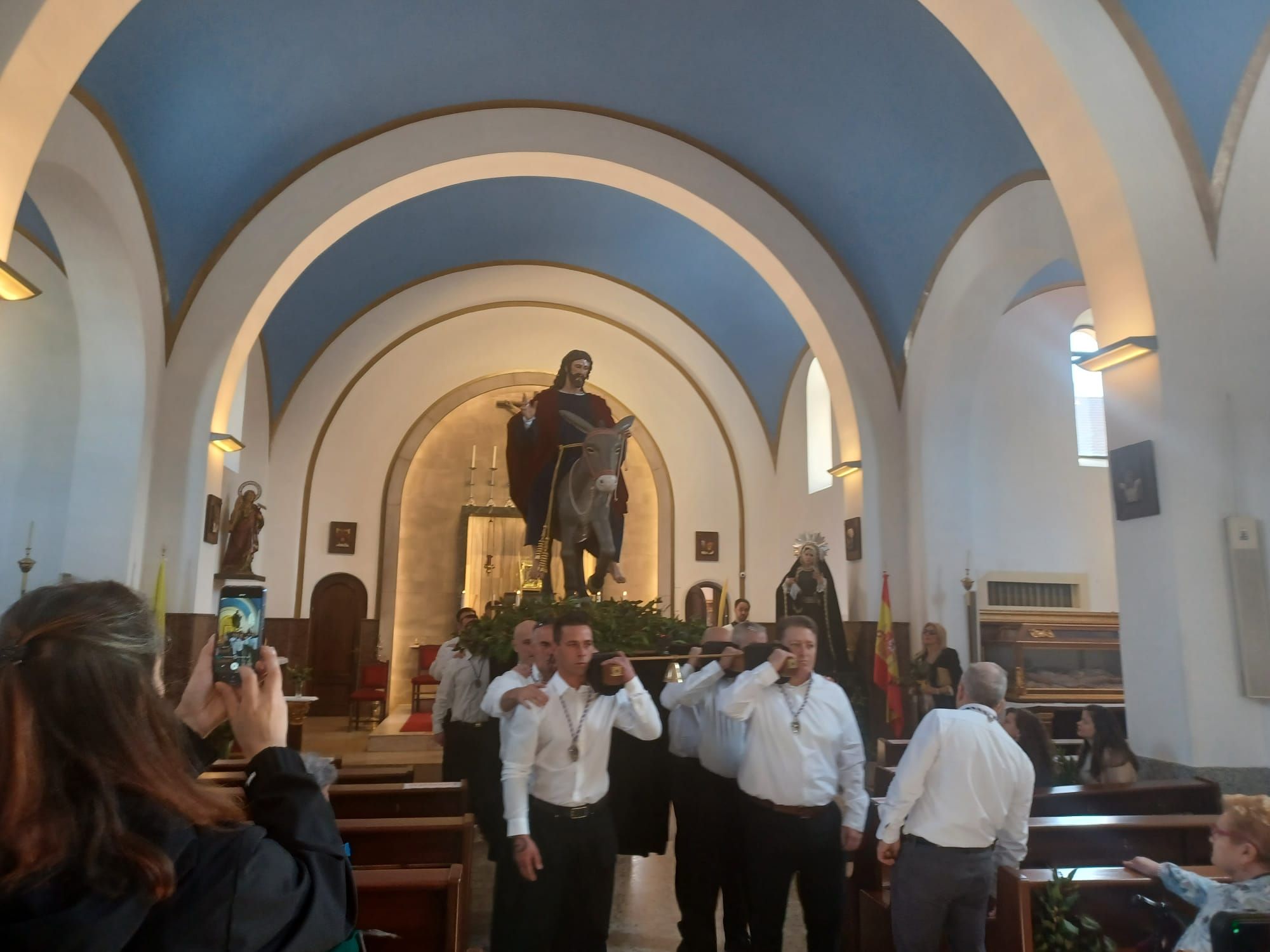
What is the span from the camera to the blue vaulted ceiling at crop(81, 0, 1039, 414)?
722cm

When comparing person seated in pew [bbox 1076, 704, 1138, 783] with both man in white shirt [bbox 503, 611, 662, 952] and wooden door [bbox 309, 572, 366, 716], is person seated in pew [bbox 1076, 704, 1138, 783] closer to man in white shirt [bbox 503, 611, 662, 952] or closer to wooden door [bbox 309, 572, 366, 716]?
man in white shirt [bbox 503, 611, 662, 952]

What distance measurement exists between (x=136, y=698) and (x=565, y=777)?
8.72 feet

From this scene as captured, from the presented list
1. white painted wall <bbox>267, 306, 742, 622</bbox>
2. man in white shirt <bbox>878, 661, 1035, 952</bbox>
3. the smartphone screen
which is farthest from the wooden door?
the smartphone screen

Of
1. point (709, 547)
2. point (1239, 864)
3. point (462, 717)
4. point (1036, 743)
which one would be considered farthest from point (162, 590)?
point (709, 547)

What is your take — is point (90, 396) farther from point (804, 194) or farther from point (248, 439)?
point (804, 194)

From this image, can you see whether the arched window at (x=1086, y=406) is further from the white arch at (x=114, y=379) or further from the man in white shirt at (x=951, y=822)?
the white arch at (x=114, y=379)

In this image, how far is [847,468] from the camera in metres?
9.88

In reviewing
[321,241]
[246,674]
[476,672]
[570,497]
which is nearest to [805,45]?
[570,497]

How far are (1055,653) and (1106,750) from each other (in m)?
5.74

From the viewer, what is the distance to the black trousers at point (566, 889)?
3661 millimetres

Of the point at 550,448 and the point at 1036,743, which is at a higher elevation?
the point at 550,448

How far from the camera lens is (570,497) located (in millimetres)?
8055

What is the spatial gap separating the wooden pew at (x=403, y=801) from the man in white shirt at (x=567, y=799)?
1.37 meters

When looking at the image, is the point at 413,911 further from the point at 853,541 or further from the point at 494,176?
the point at 494,176
